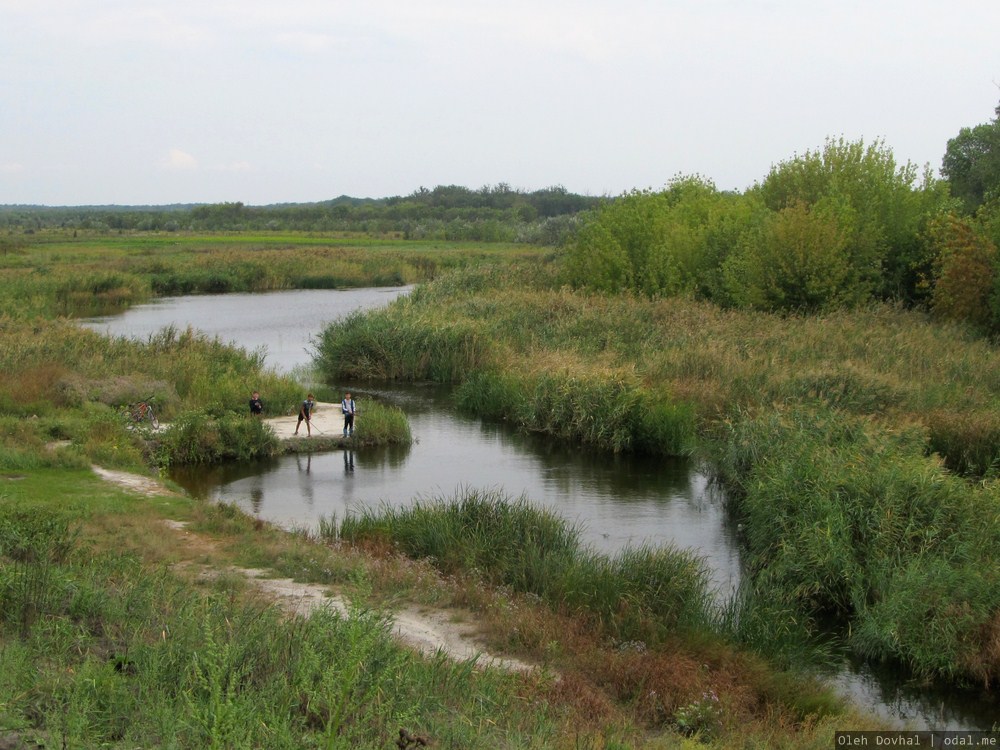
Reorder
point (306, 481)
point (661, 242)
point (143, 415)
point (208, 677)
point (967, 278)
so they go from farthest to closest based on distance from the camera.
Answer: point (661, 242)
point (967, 278)
point (143, 415)
point (306, 481)
point (208, 677)

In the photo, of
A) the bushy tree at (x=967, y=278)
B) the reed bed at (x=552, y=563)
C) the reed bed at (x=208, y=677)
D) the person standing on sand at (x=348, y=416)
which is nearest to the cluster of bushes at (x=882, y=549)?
the reed bed at (x=552, y=563)

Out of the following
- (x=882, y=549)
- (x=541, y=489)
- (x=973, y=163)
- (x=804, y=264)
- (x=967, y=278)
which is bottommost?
(x=541, y=489)

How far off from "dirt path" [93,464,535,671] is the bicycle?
937cm

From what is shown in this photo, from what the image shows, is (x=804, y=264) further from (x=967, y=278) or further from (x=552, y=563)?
(x=552, y=563)

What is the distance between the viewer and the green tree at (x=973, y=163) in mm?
→ 46125

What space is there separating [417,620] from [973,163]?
50117mm

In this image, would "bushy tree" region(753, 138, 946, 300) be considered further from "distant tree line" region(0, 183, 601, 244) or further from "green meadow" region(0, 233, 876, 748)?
"distant tree line" region(0, 183, 601, 244)

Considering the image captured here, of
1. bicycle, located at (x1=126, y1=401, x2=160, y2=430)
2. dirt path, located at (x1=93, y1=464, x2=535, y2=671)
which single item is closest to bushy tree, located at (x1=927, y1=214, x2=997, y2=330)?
bicycle, located at (x1=126, y1=401, x2=160, y2=430)

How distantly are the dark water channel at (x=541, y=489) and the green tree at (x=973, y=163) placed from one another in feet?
92.9

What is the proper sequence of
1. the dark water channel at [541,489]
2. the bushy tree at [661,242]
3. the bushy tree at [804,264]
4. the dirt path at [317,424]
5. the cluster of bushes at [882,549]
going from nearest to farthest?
the dark water channel at [541,489] → the cluster of bushes at [882,549] → the dirt path at [317,424] → the bushy tree at [804,264] → the bushy tree at [661,242]

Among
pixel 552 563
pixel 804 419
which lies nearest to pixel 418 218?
pixel 804 419

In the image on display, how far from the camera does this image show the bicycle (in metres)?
22.1

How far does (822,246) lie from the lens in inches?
1324

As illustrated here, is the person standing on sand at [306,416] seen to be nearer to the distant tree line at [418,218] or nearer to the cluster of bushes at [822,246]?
the cluster of bushes at [822,246]
